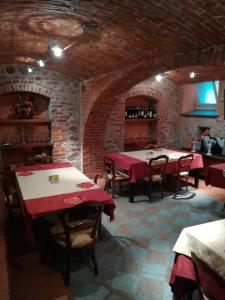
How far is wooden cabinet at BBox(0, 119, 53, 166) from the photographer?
5984 millimetres

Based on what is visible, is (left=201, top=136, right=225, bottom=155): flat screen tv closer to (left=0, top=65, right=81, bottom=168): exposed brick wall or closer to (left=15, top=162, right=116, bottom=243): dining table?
(left=0, top=65, right=81, bottom=168): exposed brick wall

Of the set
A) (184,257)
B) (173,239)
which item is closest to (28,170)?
(173,239)

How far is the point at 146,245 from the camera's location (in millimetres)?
3605

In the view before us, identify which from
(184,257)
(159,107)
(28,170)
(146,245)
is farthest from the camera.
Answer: (159,107)

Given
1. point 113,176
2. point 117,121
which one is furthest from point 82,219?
point 117,121

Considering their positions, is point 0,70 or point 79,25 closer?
point 79,25

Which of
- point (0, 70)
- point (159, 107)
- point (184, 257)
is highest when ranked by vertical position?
point (0, 70)

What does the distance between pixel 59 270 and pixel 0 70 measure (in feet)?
14.8

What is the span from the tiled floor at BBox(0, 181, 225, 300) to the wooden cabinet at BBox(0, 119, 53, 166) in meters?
2.46

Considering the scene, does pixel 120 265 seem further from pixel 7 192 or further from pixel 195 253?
pixel 7 192

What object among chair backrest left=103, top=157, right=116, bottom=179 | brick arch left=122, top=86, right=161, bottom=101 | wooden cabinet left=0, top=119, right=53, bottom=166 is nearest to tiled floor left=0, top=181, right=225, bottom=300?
chair backrest left=103, top=157, right=116, bottom=179

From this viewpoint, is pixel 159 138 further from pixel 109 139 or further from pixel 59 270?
pixel 59 270

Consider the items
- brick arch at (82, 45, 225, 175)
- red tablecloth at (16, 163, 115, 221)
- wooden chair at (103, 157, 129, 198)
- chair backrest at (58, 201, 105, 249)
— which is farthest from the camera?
wooden chair at (103, 157, 129, 198)
